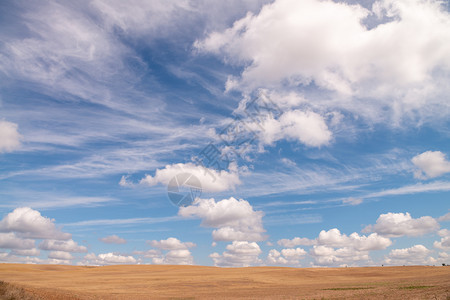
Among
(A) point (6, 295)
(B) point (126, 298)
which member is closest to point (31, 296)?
(A) point (6, 295)

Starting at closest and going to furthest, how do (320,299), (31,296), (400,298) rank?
(31,296), (400,298), (320,299)

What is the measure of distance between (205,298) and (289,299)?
1139 centimetres

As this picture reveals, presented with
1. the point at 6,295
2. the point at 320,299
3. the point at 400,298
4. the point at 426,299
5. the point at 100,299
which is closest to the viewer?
the point at 6,295

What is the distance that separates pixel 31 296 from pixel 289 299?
2579cm

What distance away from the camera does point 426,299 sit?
28.1 metres

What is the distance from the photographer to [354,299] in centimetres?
3238

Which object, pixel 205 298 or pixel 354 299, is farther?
pixel 205 298

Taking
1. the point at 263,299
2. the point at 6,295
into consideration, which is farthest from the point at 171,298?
the point at 6,295

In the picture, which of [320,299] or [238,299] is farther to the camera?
[238,299]

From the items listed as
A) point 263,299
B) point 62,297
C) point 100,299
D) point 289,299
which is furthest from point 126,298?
point 289,299

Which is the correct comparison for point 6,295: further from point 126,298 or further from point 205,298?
point 205,298

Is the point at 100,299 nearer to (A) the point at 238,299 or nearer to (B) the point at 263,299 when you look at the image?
(A) the point at 238,299

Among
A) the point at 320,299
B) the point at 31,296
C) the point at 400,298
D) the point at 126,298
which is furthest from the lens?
the point at 126,298

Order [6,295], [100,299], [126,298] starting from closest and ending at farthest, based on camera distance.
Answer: [6,295]
[100,299]
[126,298]
